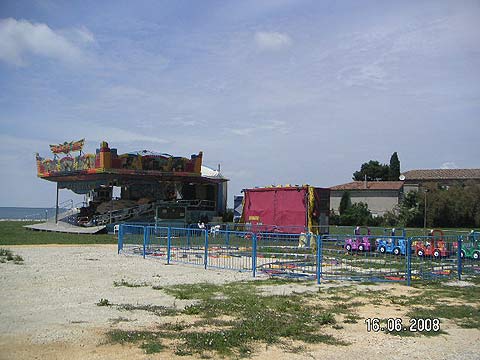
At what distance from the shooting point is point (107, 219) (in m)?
39.1

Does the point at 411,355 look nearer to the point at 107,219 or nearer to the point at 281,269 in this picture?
the point at 281,269

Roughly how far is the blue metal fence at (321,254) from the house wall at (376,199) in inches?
1830

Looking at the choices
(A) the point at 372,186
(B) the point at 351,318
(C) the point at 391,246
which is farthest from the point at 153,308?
(A) the point at 372,186

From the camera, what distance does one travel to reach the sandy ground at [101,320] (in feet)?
22.2

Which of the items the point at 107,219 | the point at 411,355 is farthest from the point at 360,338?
the point at 107,219

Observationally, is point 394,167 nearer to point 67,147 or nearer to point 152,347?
point 67,147

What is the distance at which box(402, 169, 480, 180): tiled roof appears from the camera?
76000mm

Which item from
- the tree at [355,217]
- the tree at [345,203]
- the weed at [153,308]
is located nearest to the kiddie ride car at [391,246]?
the weed at [153,308]

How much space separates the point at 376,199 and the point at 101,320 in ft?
208

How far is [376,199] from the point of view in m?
68.2

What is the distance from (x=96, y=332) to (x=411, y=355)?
462 centimetres

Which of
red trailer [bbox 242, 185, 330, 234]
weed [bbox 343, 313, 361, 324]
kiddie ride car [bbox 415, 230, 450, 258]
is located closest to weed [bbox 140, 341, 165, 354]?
weed [bbox 343, 313, 361, 324]

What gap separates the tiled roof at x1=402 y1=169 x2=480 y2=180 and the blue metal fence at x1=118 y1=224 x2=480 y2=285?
58.8m

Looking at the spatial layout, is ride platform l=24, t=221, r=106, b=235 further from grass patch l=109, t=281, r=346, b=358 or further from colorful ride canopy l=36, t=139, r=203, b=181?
grass patch l=109, t=281, r=346, b=358
